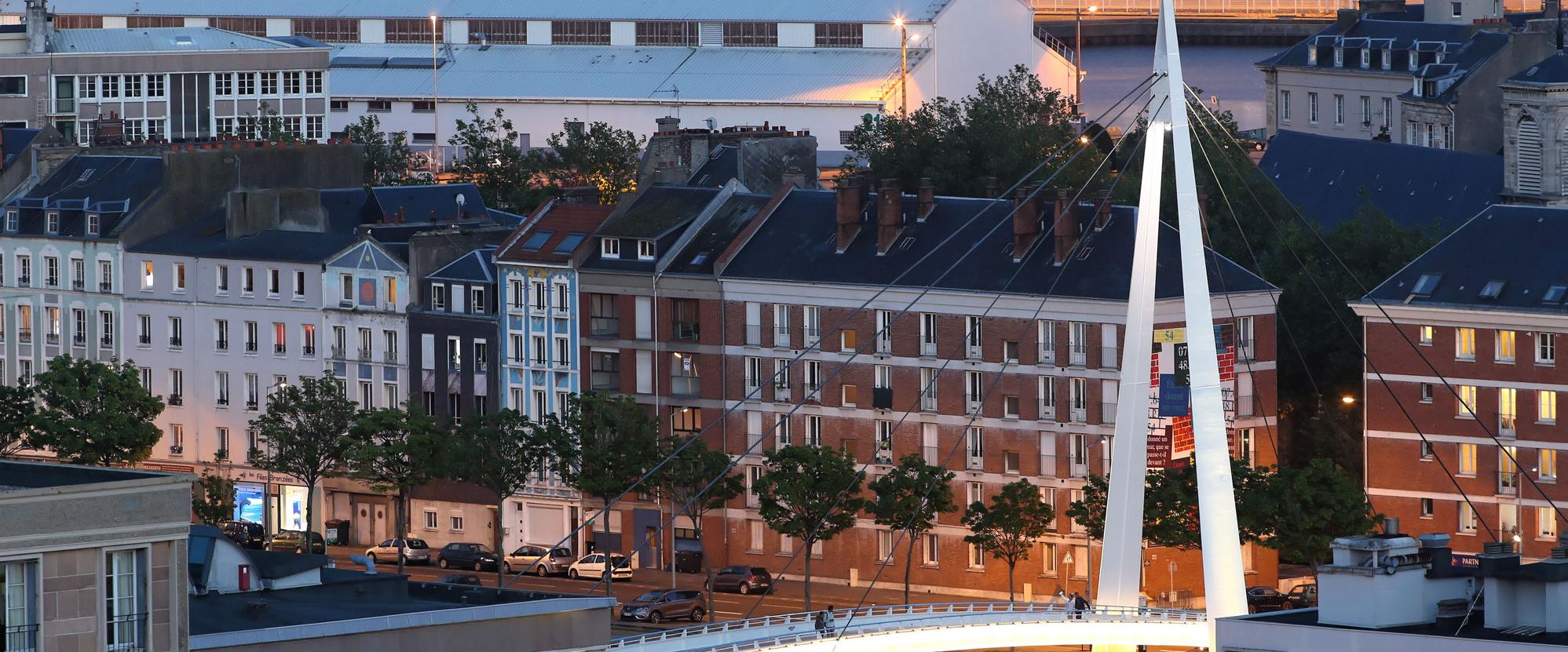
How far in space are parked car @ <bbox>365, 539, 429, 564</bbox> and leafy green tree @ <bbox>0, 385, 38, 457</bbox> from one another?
1167cm

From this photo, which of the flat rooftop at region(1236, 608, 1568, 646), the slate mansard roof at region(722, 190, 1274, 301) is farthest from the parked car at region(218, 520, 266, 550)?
the flat rooftop at region(1236, 608, 1568, 646)

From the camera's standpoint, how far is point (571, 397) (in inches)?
4286

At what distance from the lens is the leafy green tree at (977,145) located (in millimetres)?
144375

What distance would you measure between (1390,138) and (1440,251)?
6825 centimetres

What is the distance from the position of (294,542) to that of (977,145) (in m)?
41.0

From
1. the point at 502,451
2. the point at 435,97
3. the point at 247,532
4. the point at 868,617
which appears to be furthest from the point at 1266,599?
the point at 435,97

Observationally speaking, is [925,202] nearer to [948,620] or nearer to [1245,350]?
[1245,350]

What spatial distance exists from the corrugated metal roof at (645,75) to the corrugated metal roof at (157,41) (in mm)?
11002

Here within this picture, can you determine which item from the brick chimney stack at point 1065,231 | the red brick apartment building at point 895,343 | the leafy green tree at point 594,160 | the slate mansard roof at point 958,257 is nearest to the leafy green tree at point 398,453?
the red brick apartment building at point 895,343

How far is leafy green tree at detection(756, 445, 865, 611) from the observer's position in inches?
4018

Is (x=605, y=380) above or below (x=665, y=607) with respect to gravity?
above

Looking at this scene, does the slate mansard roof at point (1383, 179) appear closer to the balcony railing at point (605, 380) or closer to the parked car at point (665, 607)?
the balcony railing at point (605, 380)

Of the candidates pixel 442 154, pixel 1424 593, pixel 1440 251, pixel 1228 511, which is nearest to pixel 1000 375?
pixel 1440 251

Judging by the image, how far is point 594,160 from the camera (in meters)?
159
